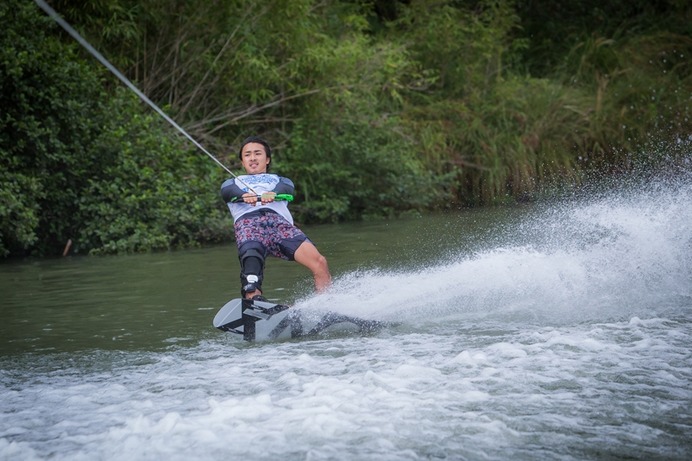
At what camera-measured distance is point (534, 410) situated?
4.02m

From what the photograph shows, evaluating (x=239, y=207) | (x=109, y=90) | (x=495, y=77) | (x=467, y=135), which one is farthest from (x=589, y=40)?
(x=239, y=207)

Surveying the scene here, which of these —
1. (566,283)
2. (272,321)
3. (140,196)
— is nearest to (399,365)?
(272,321)

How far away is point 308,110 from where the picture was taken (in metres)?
17.2

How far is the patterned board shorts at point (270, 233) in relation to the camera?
262 inches

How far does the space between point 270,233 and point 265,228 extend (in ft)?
0.15

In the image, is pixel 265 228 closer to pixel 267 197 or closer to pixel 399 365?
pixel 267 197

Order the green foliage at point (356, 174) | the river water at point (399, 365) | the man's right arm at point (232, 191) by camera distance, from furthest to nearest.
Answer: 1. the green foliage at point (356, 174)
2. the man's right arm at point (232, 191)
3. the river water at point (399, 365)

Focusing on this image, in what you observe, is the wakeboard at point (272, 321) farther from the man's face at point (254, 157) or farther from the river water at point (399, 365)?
the man's face at point (254, 157)

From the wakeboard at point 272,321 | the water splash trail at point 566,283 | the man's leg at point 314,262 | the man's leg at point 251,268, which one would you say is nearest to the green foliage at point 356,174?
the water splash trail at point 566,283

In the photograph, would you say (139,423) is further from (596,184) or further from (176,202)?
(596,184)

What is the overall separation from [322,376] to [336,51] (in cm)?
1278

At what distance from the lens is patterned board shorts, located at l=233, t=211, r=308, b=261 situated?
6664 mm

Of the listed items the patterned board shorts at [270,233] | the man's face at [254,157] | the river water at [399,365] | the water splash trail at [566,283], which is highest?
the man's face at [254,157]

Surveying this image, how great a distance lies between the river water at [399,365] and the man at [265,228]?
0.30 meters
